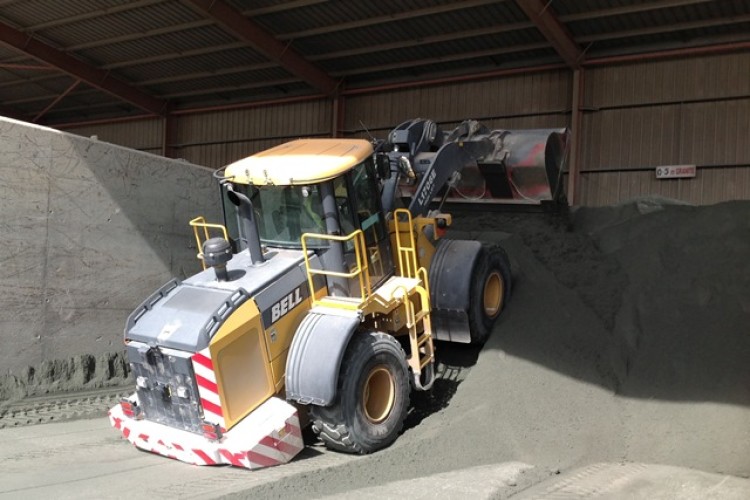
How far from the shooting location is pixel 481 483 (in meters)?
4.80

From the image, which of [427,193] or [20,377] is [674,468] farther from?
[20,377]

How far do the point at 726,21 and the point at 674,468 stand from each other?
409 inches

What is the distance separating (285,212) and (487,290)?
2795 mm

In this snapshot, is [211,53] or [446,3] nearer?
[446,3]

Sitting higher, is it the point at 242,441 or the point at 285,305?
the point at 285,305

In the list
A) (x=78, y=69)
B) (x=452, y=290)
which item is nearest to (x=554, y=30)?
(x=452, y=290)

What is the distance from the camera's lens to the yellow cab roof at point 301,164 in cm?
564

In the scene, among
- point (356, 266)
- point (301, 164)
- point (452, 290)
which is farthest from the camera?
point (452, 290)

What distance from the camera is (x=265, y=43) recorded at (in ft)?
50.4

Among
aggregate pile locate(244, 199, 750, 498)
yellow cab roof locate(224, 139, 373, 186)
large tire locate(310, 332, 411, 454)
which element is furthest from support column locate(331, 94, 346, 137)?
large tire locate(310, 332, 411, 454)

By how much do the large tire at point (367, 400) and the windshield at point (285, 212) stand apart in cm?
108

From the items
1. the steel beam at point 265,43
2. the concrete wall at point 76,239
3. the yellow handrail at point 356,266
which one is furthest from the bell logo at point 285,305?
the steel beam at point 265,43

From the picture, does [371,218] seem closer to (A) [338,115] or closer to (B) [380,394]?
(B) [380,394]

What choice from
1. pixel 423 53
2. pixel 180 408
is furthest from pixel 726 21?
pixel 180 408
